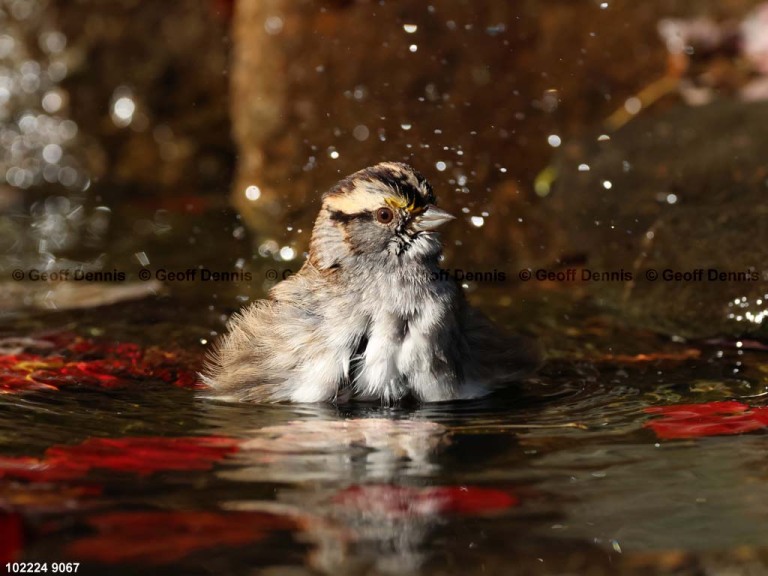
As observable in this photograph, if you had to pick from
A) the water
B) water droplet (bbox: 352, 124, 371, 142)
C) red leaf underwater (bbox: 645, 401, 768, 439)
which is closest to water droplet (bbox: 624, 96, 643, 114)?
water droplet (bbox: 352, 124, 371, 142)

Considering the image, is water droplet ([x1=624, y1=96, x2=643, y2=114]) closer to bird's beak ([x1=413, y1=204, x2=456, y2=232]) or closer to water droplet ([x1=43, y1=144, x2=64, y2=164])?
bird's beak ([x1=413, y1=204, x2=456, y2=232])

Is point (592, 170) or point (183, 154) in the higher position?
point (183, 154)

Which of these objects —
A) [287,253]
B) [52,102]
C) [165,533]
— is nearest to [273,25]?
[287,253]

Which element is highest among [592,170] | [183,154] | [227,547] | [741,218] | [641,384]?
[183,154]

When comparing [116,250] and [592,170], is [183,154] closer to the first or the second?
[116,250]

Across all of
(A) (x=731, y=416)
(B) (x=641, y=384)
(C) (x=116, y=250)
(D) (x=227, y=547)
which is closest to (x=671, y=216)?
(B) (x=641, y=384)

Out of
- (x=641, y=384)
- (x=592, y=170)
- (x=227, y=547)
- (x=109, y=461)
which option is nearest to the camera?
(x=227, y=547)
